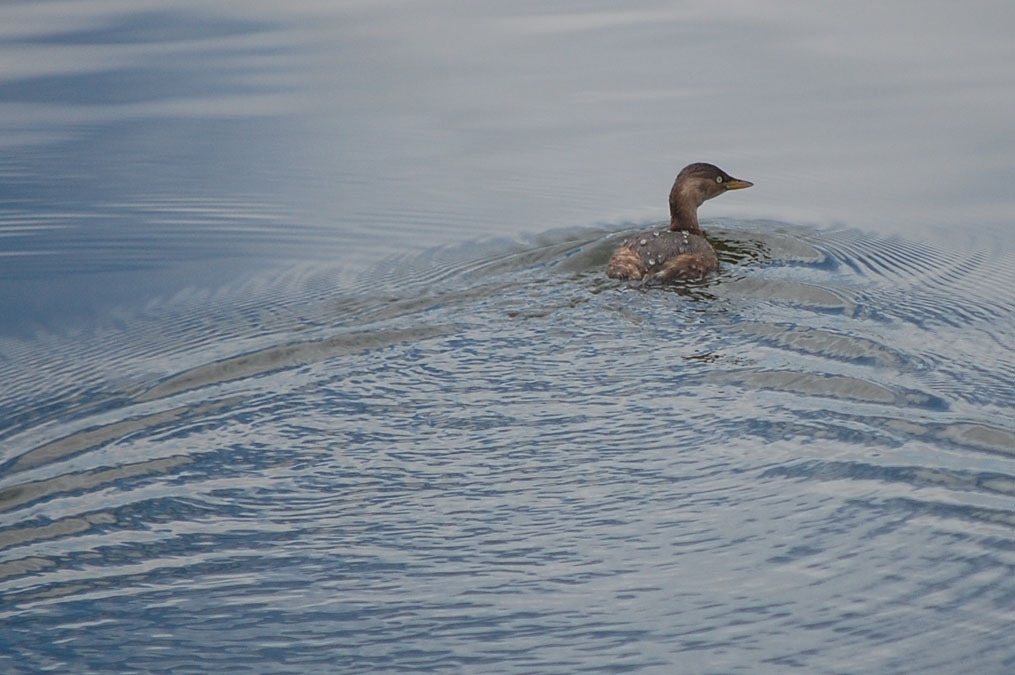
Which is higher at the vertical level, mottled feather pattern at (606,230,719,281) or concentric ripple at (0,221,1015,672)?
mottled feather pattern at (606,230,719,281)

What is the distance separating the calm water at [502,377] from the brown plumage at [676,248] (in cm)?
17

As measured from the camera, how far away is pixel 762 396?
A: 6.50 meters

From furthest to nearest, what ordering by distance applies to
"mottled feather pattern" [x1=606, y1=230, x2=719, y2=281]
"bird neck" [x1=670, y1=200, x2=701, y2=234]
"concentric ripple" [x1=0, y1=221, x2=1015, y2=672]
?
1. "bird neck" [x1=670, y1=200, x2=701, y2=234]
2. "mottled feather pattern" [x1=606, y1=230, x2=719, y2=281]
3. "concentric ripple" [x1=0, y1=221, x2=1015, y2=672]

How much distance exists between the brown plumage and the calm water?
0.17 meters

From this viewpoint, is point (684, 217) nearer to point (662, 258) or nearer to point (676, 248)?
point (676, 248)

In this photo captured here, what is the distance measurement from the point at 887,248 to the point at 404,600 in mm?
5363

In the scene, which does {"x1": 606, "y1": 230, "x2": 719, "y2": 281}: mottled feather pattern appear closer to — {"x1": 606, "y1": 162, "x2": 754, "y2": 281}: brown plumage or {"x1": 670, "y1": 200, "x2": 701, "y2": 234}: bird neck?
{"x1": 606, "y1": 162, "x2": 754, "y2": 281}: brown plumage

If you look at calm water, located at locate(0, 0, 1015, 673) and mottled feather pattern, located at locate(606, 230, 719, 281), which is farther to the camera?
mottled feather pattern, located at locate(606, 230, 719, 281)

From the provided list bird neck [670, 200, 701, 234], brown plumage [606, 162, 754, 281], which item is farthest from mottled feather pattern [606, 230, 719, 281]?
bird neck [670, 200, 701, 234]

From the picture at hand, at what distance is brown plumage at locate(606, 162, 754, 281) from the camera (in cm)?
877

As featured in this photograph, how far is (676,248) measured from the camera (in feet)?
29.2

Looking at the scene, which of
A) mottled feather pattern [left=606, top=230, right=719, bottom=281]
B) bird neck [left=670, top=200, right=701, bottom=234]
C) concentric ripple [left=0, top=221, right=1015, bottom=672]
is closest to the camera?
concentric ripple [left=0, top=221, right=1015, bottom=672]

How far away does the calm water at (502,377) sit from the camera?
4.73m

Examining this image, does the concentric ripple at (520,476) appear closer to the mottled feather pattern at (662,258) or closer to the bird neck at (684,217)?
the mottled feather pattern at (662,258)
